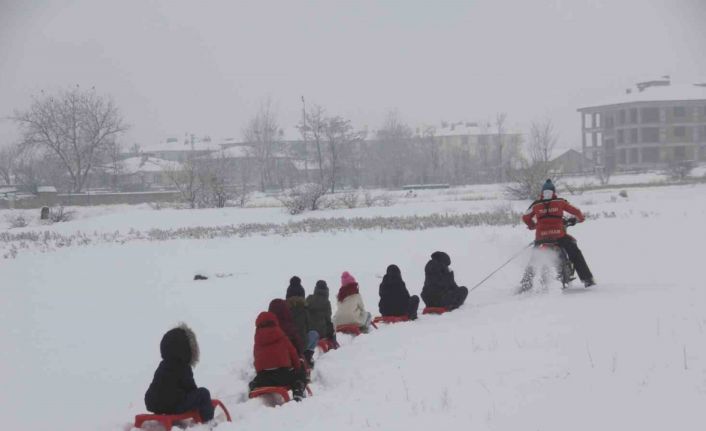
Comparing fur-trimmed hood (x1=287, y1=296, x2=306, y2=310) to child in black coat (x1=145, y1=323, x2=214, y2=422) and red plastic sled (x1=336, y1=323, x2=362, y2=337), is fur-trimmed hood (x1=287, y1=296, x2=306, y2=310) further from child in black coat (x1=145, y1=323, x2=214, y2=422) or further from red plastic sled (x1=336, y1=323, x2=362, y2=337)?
child in black coat (x1=145, y1=323, x2=214, y2=422)

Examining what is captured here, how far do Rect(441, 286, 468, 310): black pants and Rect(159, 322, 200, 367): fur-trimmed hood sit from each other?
534cm

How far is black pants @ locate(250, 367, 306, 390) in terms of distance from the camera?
22.3 feet

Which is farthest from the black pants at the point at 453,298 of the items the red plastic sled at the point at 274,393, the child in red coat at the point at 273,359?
the red plastic sled at the point at 274,393

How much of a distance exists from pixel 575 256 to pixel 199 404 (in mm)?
7094

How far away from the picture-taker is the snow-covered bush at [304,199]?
33625mm

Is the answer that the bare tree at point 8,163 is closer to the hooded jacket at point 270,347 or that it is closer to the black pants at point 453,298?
the black pants at point 453,298

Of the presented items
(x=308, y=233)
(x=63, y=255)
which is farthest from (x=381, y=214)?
(x=63, y=255)

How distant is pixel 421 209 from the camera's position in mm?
32156

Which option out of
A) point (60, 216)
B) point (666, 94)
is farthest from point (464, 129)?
point (60, 216)

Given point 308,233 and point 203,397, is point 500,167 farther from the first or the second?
point 203,397

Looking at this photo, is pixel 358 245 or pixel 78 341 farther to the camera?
pixel 358 245

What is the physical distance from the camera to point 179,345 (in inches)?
234

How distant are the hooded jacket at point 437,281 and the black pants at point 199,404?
520 cm

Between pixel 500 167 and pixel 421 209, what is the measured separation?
169ft
